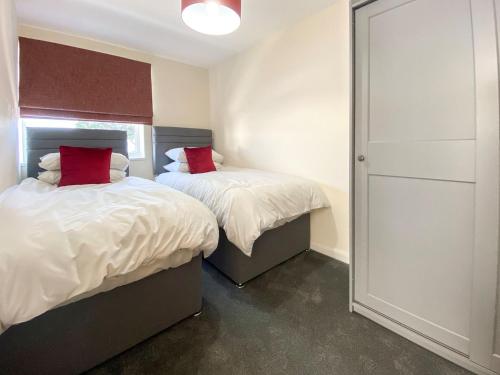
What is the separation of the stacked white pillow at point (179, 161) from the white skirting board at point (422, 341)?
225 centimetres

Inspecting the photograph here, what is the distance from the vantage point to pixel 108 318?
1.22 metres

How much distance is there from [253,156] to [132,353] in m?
2.48

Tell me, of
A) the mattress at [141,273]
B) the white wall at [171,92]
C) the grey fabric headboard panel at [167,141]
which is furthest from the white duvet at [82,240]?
the white wall at [171,92]

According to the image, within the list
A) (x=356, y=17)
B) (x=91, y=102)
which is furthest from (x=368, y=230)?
(x=91, y=102)

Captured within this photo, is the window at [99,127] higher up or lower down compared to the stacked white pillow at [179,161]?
higher up

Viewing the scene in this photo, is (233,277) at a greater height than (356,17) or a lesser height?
lesser

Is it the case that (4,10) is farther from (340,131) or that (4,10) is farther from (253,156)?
(340,131)

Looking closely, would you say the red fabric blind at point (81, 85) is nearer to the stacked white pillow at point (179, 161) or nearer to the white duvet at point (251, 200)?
the stacked white pillow at point (179, 161)

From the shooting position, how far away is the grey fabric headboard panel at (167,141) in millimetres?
3316

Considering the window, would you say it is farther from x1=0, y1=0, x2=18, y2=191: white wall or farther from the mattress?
the mattress

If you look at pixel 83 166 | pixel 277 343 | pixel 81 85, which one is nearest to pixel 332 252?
pixel 277 343

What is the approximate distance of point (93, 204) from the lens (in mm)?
1407

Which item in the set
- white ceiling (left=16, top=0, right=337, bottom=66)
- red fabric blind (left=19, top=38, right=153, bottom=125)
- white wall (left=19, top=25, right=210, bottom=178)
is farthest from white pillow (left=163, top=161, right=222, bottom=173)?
white ceiling (left=16, top=0, right=337, bottom=66)

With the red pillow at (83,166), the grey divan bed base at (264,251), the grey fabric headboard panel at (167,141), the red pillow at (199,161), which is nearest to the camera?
the grey divan bed base at (264,251)
